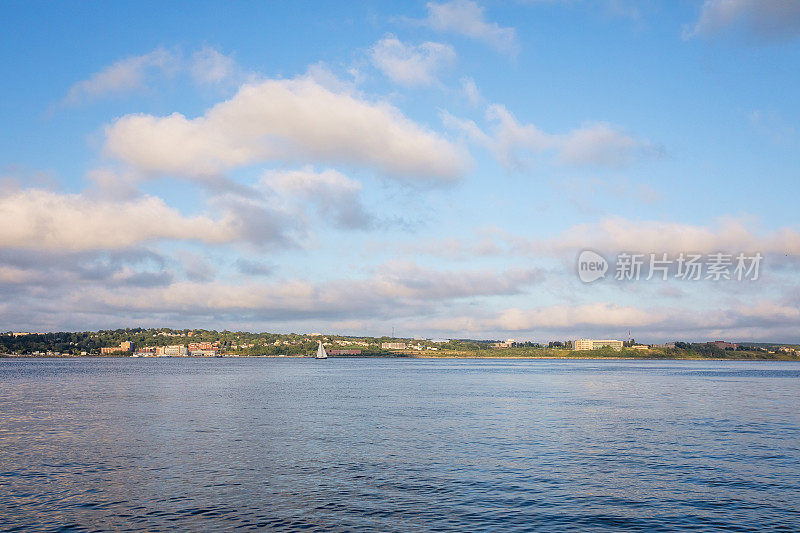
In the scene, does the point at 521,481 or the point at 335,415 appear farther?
the point at 335,415

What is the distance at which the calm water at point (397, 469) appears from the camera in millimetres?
29609

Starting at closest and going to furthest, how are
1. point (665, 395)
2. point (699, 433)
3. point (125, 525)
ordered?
point (125, 525)
point (699, 433)
point (665, 395)

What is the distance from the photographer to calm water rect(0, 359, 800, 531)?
29.6 meters

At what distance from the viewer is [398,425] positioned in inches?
2440

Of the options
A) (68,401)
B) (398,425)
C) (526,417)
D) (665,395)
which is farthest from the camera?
(665,395)

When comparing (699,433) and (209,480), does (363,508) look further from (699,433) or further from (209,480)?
(699,433)

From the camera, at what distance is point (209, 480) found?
3675 centimetres

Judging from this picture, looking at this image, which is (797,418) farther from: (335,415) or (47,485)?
(47,485)

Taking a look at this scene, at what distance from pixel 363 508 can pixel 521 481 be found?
1120 cm

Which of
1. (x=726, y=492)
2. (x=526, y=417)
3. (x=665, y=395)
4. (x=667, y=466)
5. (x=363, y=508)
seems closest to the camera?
(x=363, y=508)

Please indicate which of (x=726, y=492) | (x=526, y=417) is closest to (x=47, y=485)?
(x=726, y=492)

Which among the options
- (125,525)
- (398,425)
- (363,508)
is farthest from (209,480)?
(398,425)

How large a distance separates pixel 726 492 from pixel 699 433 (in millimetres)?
24569

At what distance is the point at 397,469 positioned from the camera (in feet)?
132
